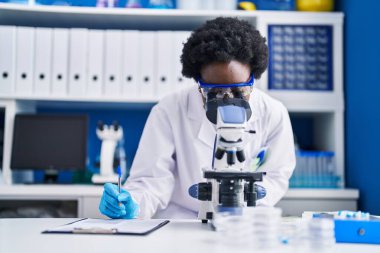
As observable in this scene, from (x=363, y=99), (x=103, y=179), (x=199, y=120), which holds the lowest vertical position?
(x=103, y=179)

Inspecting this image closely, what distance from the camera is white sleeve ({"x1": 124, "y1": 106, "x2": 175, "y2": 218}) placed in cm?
167

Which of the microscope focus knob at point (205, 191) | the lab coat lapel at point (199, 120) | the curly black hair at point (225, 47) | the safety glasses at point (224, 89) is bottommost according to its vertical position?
the microscope focus knob at point (205, 191)

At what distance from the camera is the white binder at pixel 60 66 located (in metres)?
2.36

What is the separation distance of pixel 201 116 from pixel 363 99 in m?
0.95

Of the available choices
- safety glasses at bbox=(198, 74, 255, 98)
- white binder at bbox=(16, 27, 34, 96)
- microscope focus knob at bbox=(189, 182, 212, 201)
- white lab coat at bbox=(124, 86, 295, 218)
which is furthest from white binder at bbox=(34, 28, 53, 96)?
microscope focus knob at bbox=(189, 182, 212, 201)

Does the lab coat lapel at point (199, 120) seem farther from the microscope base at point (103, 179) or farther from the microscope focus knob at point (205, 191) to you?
the microscope base at point (103, 179)

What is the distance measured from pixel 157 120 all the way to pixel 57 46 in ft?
2.94

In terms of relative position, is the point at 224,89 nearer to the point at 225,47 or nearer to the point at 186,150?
the point at 225,47

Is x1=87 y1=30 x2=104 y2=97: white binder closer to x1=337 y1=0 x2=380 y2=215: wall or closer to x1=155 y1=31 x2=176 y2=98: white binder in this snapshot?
x1=155 y1=31 x2=176 y2=98: white binder

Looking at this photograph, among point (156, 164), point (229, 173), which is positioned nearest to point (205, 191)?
point (229, 173)

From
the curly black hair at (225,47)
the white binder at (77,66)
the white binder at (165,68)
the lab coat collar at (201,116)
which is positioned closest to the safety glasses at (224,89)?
the curly black hair at (225,47)

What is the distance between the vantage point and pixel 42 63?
236 cm

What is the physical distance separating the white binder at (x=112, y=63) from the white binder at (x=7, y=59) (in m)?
0.45

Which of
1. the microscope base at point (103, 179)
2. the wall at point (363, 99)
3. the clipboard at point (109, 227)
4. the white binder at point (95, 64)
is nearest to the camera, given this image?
the clipboard at point (109, 227)
